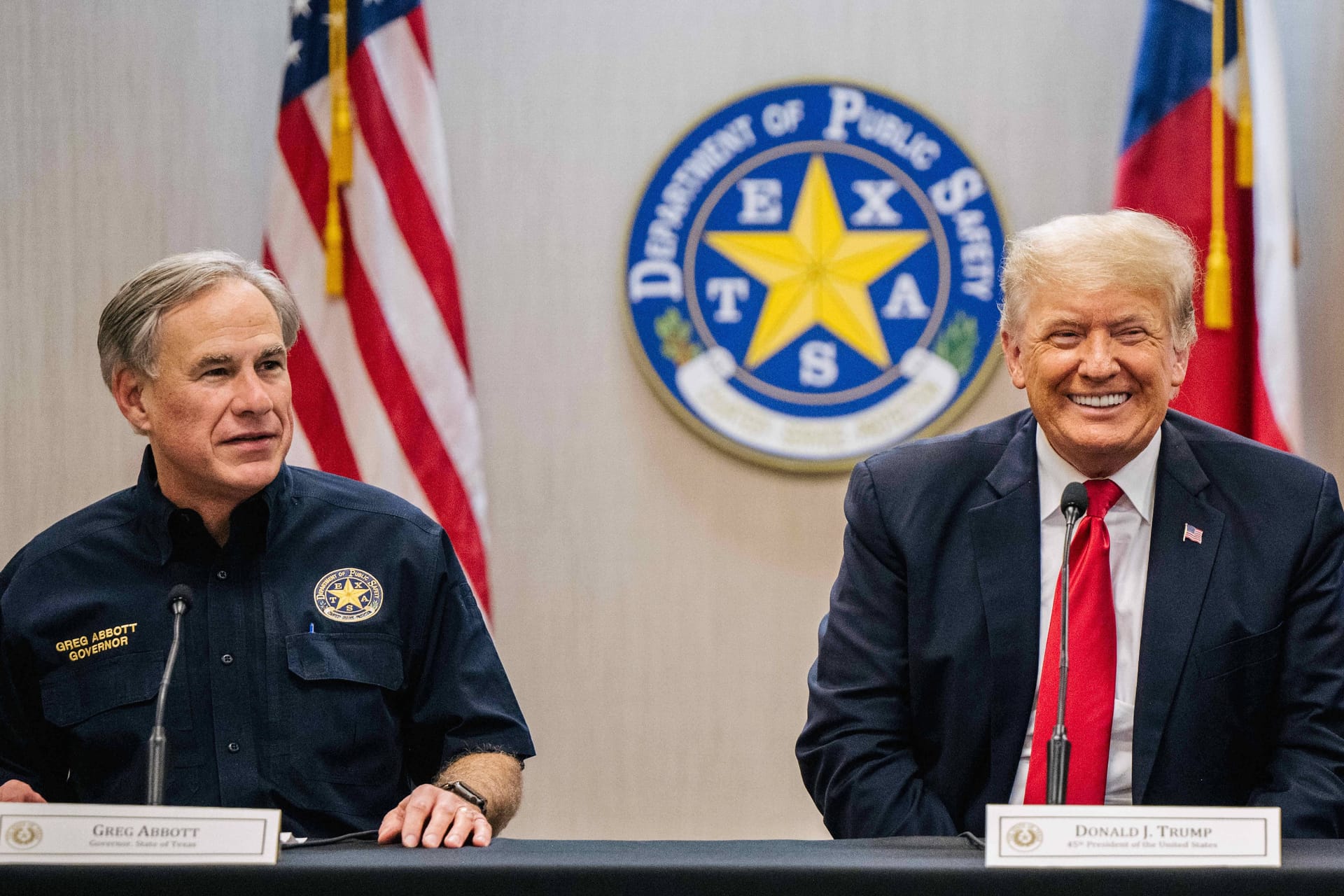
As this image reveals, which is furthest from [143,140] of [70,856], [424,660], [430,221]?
[70,856]

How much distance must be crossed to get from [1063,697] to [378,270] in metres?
2.11

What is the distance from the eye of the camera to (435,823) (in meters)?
1.62

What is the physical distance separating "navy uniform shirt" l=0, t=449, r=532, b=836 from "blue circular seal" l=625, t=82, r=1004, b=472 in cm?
140

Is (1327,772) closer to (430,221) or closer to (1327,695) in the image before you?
(1327,695)

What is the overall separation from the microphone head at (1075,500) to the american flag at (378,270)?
69.1 inches

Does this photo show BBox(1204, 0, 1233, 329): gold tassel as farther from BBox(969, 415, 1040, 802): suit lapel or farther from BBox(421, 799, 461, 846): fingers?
BBox(421, 799, 461, 846): fingers

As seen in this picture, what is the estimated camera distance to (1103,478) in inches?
80.4

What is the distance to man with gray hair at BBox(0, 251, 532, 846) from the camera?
→ 1952mm

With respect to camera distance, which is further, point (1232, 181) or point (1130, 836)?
point (1232, 181)

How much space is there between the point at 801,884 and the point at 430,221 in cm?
228

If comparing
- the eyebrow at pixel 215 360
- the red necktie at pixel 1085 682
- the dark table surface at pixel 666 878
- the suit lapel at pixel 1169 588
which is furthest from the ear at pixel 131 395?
the suit lapel at pixel 1169 588

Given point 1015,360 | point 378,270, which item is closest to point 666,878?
point 1015,360

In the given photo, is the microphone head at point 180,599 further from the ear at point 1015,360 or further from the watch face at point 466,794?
the ear at point 1015,360

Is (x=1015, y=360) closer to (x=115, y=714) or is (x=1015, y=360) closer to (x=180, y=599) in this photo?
(x=180, y=599)
